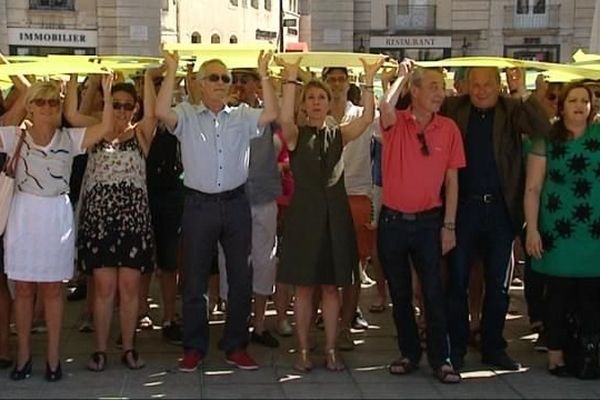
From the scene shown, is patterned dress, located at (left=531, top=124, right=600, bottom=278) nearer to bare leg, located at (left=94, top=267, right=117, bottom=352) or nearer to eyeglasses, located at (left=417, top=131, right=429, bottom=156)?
eyeglasses, located at (left=417, top=131, right=429, bottom=156)

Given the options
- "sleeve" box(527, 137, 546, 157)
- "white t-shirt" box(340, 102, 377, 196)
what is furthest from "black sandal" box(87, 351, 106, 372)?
A: "sleeve" box(527, 137, 546, 157)

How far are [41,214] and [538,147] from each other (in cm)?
320

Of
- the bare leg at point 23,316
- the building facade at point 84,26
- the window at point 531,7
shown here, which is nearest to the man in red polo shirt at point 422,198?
the bare leg at point 23,316

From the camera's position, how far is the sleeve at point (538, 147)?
5.83 m

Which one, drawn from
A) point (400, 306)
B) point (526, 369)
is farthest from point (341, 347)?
point (526, 369)

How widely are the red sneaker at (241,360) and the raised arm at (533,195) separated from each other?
78.7 inches

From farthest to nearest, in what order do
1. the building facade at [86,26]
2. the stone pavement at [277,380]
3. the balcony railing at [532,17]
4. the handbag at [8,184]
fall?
the balcony railing at [532,17] → the building facade at [86,26] → the handbag at [8,184] → the stone pavement at [277,380]

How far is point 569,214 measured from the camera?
583 cm

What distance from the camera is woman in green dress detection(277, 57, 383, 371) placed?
587 centimetres

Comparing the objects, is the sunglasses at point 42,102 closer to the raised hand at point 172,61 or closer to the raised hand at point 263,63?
the raised hand at point 172,61

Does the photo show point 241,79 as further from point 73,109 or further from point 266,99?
point 73,109

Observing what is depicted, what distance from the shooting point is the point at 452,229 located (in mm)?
5785

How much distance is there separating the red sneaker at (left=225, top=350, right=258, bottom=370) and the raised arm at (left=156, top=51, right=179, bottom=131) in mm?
1619

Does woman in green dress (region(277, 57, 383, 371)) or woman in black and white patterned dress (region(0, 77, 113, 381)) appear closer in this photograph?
woman in black and white patterned dress (region(0, 77, 113, 381))
